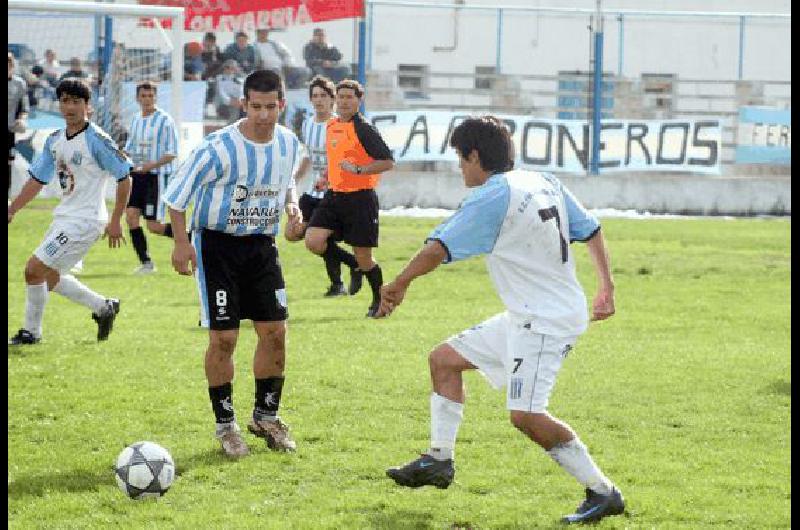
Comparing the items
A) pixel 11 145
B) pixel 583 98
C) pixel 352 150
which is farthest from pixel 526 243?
pixel 583 98

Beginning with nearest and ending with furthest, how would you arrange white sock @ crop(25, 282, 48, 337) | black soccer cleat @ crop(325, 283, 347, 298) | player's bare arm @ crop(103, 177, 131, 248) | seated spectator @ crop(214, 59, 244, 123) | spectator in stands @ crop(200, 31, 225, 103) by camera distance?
player's bare arm @ crop(103, 177, 131, 248) → white sock @ crop(25, 282, 48, 337) → black soccer cleat @ crop(325, 283, 347, 298) → seated spectator @ crop(214, 59, 244, 123) → spectator in stands @ crop(200, 31, 225, 103)

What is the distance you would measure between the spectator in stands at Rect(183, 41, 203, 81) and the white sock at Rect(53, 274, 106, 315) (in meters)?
12.4

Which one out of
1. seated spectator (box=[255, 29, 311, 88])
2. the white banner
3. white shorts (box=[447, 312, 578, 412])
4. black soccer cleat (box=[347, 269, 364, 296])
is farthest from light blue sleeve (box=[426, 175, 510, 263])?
seated spectator (box=[255, 29, 311, 88])

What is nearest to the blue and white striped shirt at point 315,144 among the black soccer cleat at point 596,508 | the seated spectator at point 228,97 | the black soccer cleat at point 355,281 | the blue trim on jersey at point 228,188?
the black soccer cleat at point 355,281

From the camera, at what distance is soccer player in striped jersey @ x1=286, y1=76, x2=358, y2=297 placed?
14228 millimetres

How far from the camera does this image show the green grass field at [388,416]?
6.54 meters

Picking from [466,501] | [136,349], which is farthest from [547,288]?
[136,349]

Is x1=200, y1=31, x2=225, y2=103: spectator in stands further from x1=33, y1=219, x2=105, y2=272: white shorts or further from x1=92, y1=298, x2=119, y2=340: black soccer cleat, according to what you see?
x1=33, y1=219, x2=105, y2=272: white shorts

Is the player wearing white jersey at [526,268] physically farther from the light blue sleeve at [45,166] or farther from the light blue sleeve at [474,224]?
the light blue sleeve at [45,166]

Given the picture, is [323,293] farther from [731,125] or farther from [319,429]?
[731,125]

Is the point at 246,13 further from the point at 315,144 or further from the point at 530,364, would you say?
the point at 530,364

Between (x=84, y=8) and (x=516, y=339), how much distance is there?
12.7 meters

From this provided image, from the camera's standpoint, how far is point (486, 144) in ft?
20.6

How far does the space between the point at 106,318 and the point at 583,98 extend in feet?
53.8
